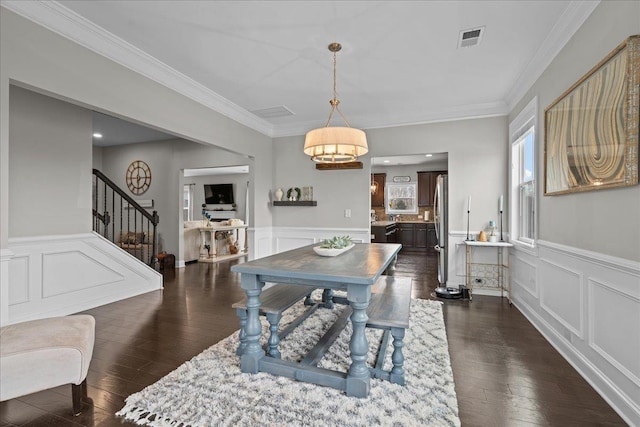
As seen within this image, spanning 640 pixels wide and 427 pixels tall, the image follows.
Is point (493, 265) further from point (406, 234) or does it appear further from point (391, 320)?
point (406, 234)

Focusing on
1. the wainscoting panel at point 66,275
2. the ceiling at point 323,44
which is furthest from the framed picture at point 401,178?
the wainscoting panel at point 66,275

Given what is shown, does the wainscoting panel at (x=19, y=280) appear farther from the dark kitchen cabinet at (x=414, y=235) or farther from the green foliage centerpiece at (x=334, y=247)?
the dark kitchen cabinet at (x=414, y=235)

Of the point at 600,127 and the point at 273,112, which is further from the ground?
the point at 273,112

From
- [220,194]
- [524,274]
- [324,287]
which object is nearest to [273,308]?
[324,287]

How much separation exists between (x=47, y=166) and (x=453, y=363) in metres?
4.69

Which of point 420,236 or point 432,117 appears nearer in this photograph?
point 432,117

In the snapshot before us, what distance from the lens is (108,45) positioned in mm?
2734

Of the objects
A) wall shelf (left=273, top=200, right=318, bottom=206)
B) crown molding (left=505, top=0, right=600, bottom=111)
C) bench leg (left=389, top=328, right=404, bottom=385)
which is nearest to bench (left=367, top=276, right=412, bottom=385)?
bench leg (left=389, top=328, right=404, bottom=385)

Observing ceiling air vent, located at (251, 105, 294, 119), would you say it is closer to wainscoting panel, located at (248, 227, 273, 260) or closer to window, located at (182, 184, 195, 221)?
wainscoting panel, located at (248, 227, 273, 260)

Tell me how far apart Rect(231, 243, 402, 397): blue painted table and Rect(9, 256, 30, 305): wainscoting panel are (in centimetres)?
256

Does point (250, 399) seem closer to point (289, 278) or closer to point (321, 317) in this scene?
point (289, 278)

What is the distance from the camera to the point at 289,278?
2102 mm

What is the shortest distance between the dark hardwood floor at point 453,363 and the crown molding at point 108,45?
2.54 meters

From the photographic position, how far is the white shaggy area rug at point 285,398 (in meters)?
1.70
